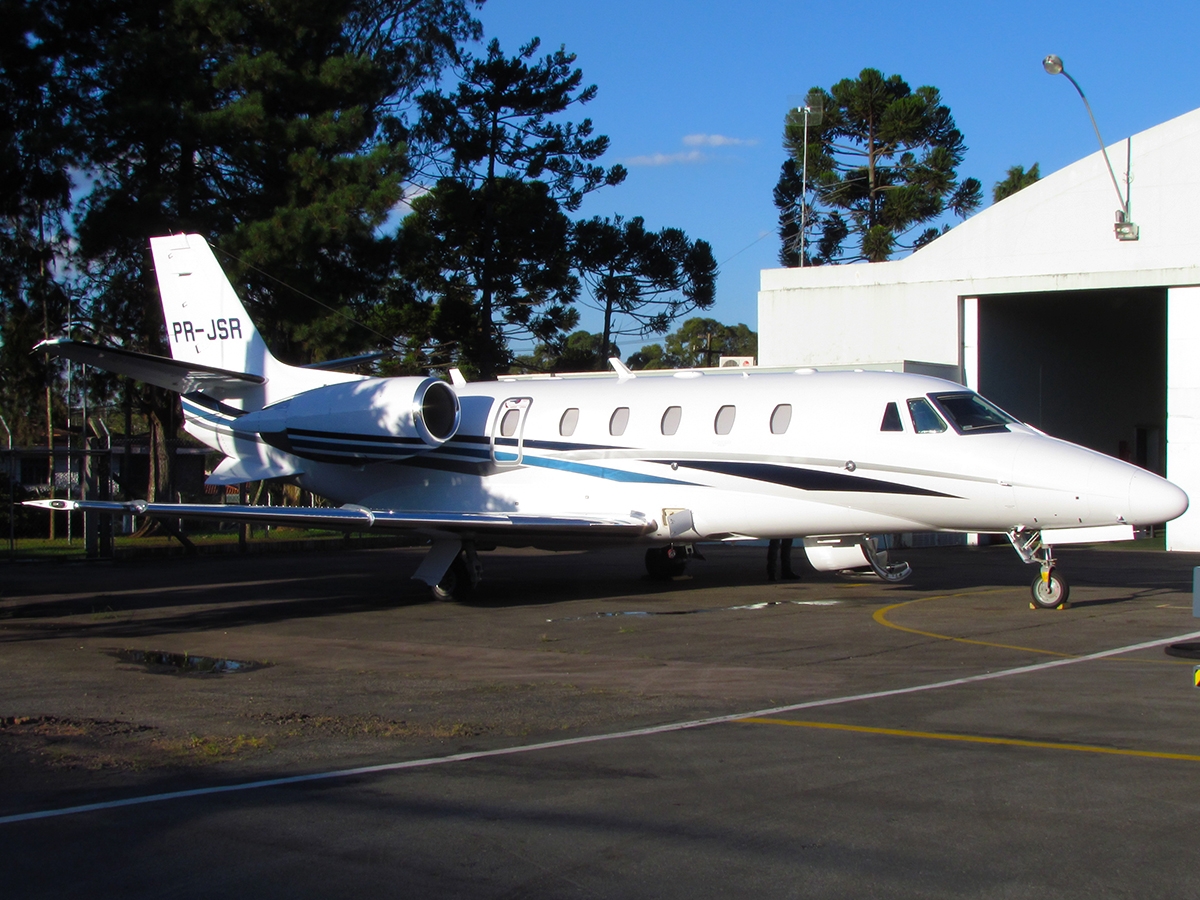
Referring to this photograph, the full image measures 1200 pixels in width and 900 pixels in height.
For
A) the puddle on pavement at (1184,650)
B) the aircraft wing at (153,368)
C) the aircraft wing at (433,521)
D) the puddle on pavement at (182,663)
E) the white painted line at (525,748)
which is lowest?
the puddle on pavement at (182,663)

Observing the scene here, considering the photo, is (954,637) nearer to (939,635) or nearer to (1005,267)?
(939,635)

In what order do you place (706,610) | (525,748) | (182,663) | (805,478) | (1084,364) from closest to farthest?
(525,748), (182,663), (706,610), (805,478), (1084,364)

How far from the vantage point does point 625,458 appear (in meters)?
16.8

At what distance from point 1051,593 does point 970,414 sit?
7.99 feet

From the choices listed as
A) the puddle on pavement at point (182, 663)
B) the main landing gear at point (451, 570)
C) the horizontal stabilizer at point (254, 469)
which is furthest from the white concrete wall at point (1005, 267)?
the puddle on pavement at point (182, 663)

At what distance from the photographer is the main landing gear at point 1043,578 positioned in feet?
47.1

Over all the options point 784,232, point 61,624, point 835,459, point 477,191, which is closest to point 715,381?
point 835,459

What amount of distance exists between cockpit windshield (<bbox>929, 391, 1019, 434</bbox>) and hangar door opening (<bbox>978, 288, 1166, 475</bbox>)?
1496cm

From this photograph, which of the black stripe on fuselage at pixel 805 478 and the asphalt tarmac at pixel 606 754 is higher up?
the black stripe on fuselage at pixel 805 478

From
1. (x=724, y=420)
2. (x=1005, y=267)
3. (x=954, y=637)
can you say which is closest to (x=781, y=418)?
(x=724, y=420)

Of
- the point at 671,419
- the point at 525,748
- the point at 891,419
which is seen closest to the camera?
the point at 525,748

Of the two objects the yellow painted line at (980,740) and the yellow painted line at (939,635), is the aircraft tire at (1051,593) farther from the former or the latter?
the yellow painted line at (980,740)

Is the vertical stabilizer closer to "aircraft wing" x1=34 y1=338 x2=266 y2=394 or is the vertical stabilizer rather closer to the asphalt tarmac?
"aircraft wing" x1=34 y1=338 x2=266 y2=394

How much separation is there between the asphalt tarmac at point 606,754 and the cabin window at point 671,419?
114 inches
